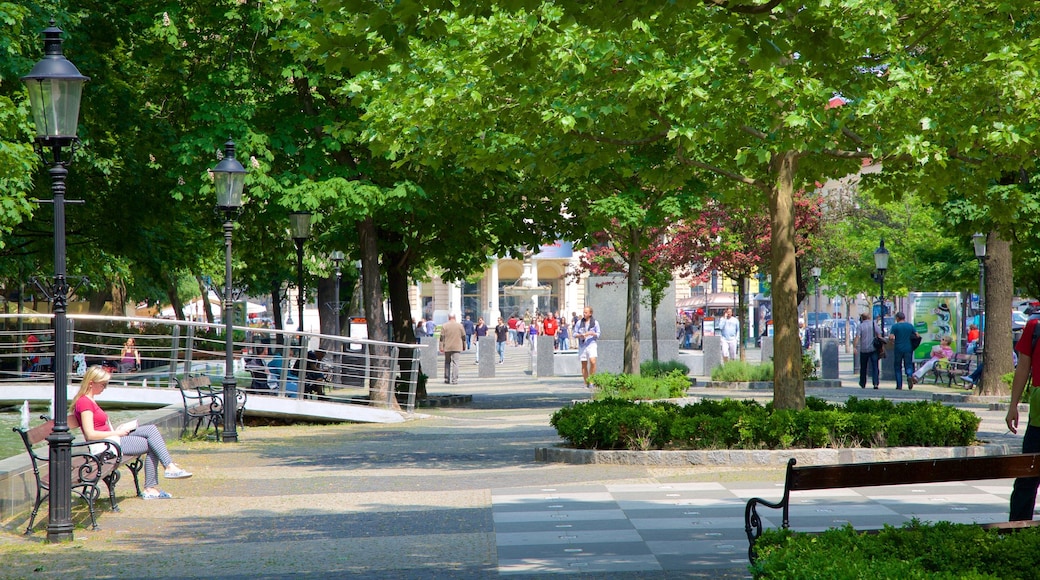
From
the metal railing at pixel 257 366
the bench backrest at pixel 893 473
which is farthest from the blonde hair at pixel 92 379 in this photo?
the bench backrest at pixel 893 473

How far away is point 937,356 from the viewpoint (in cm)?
3130

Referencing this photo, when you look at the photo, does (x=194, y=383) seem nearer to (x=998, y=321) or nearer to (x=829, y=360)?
(x=998, y=321)

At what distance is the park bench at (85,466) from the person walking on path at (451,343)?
65.7 ft

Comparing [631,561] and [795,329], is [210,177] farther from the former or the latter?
[631,561]

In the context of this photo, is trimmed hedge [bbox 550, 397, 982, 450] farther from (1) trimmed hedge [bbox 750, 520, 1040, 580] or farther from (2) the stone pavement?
(1) trimmed hedge [bbox 750, 520, 1040, 580]

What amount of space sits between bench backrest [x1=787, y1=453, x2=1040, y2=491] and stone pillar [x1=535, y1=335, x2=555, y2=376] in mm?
28957

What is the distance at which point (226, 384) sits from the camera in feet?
58.7

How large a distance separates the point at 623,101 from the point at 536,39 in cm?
332

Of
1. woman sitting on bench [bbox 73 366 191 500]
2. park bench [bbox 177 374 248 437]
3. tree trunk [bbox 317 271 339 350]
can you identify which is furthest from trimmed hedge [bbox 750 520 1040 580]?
tree trunk [bbox 317 271 339 350]

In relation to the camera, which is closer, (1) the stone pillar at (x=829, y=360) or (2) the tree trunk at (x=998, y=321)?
(2) the tree trunk at (x=998, y=321)

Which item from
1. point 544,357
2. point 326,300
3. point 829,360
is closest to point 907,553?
point 829,360

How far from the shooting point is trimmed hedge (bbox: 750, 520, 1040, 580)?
16.9 ft

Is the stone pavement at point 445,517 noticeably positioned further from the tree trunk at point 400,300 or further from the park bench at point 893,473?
the tree trunk at point 400,300

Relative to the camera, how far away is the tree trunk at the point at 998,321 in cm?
2352
